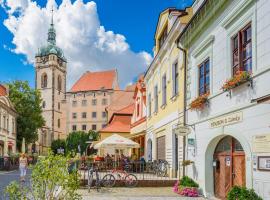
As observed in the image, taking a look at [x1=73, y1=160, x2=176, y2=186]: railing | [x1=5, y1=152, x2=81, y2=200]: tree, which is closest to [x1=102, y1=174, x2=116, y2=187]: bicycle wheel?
[x1=73, y1=160, x2=176, y2=186]: railing

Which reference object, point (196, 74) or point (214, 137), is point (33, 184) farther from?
point (196, 74)

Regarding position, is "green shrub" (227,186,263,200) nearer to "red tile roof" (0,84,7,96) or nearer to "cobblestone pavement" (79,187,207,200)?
"cobblestone pavement" (79,187,207,200)

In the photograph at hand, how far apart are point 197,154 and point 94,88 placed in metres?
95.7

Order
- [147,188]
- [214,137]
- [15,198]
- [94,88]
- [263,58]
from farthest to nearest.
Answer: [94,88]
[147,188]
[214,137]
[263,58]
[15,198]

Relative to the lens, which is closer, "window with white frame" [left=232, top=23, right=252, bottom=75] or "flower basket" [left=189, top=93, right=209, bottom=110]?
"window with white frame" [left=232, top=23, right=252, bottom=75]

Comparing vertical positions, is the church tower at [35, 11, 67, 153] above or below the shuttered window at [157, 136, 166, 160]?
above

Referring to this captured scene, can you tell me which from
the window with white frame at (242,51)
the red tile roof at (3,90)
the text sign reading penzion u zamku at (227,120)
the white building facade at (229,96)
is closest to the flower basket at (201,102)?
the white building facade at (229,96)

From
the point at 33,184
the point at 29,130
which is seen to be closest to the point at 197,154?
the point at 33,184

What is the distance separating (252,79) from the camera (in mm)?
11078

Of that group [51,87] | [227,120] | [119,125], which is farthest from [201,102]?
[51,87]

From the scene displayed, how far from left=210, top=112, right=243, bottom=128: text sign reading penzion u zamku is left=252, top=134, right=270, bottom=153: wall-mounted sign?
3.61 feet

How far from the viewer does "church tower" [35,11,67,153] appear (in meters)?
111

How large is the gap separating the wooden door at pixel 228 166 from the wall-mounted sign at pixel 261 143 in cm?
153

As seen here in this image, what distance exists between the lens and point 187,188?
50.9 feet
